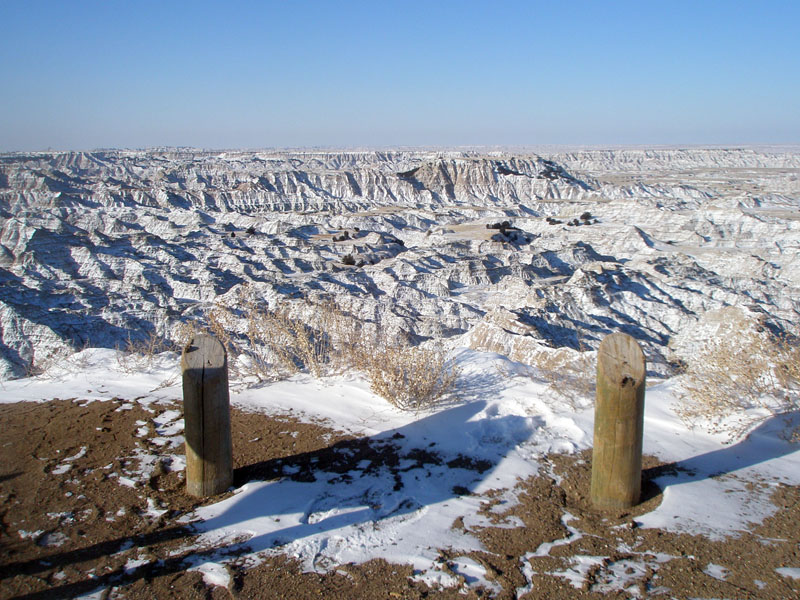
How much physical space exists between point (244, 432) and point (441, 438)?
1.63m

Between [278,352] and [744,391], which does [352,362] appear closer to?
[278,352]

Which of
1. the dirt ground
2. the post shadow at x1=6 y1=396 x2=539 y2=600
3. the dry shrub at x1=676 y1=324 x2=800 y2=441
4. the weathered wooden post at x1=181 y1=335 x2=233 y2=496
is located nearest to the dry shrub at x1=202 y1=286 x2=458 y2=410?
the post shadow at x1=6 y1=396 x2=539 y2=600

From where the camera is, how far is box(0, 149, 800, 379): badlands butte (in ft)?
81.9

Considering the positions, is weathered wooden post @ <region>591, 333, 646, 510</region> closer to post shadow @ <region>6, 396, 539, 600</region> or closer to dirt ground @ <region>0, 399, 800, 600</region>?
dirt ground @ <region>0, 399, 800, 600</region>

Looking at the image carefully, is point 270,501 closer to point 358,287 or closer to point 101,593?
point 101,593

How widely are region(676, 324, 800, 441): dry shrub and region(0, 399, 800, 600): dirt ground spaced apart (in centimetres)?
105

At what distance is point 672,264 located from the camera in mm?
33656

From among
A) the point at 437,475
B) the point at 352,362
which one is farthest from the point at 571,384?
the point at 352,362

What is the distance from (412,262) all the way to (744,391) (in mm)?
31164

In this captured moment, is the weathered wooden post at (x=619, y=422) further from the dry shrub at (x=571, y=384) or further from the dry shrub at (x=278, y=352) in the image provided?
the dry shrub at (x=278, y=352)

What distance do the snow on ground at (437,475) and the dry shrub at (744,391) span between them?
0.50ft

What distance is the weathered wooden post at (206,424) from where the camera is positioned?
3.83 meters

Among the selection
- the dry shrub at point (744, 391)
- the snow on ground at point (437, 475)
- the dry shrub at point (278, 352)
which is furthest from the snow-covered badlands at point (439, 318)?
the dry shrub at point (278, 352)

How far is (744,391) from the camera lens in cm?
519
